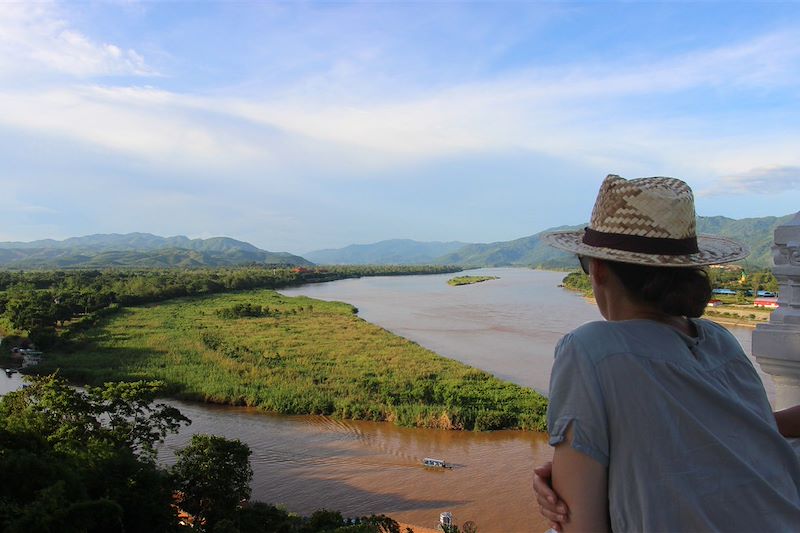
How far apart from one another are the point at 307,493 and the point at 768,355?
27.2 feet

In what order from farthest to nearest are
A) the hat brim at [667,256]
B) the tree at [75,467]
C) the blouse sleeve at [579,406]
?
1. the tree at [75,467]
2. the hat brim at [667,256]
3. the blouse sleeve at [579,406]

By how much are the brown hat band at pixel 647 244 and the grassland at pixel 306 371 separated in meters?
11.0

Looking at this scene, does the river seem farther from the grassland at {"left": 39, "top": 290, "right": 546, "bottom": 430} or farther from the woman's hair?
the woman's hair

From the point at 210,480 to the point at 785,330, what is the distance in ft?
20.7

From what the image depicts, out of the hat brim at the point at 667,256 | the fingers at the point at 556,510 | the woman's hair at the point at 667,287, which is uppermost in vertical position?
the hat brim at the point at 667,256

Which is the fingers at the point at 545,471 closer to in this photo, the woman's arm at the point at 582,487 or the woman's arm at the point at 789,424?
the woman's arm at the point at 582,487

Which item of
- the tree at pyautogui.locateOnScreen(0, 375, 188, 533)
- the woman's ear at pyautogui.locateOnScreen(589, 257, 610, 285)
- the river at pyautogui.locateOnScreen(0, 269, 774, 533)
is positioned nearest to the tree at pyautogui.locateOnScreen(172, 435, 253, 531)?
the tree at pyautogui.locateOnScreen(0, 375, 188, 533)

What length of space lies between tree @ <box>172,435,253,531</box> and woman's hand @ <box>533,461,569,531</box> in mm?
6234

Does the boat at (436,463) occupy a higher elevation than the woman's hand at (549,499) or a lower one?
lower

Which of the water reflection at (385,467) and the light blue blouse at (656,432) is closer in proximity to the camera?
the light blue blouse at (656,432)

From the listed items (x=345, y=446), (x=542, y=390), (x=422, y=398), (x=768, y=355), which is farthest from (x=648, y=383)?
(x=542, y=390)

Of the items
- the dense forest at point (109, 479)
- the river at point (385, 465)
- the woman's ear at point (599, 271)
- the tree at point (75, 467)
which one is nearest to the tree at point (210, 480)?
the dense forest at point (109, 479)

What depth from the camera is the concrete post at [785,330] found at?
1.78 metres

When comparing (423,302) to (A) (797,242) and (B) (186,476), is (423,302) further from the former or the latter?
(A) (797,242)
